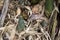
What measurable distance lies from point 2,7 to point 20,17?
0.45 ft

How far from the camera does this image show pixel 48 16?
4.98 ft

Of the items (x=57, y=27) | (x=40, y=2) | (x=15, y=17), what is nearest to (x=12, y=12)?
(x=15, y=17)

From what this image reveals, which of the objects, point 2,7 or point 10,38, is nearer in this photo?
point 10,38

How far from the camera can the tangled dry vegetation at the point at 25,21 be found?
56.3 inches

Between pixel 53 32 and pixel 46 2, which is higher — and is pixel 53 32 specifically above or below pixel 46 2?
below

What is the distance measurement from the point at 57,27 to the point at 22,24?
239mm

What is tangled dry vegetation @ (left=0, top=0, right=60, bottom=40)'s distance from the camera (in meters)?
1.43

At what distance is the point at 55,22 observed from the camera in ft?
4.90

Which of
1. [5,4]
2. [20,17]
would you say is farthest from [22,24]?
[5,4]

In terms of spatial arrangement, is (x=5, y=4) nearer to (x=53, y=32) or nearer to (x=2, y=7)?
(x=2, y=7)

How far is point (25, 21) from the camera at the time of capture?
4.93ft

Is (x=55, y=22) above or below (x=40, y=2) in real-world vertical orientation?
below

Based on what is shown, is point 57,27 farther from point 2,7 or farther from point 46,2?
point 2,7

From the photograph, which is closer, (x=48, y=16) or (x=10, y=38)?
(x=10, y=38)
